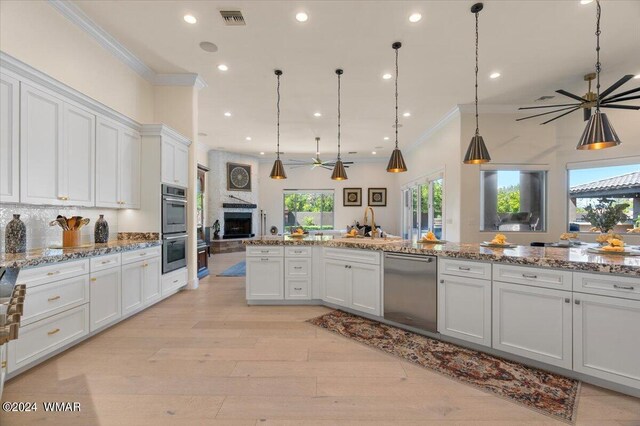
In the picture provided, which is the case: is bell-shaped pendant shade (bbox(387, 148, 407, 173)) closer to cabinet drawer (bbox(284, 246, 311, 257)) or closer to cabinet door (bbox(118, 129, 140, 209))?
cabinet drawer (bbox(284, 246, 311, 257))

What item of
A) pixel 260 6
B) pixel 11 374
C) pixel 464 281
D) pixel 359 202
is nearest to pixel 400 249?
pixel 464 281

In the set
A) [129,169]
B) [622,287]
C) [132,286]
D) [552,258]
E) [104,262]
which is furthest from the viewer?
[129,169]

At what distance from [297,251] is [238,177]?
6.59 metres

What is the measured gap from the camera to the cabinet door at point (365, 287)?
10.8 feet

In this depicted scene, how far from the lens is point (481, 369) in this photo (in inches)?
91.4

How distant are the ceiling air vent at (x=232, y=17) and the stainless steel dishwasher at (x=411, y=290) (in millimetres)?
3108

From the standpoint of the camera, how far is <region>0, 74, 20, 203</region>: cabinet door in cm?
228

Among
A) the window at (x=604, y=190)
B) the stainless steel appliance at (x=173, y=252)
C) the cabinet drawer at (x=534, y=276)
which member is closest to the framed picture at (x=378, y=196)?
the window at (x=604, y=190)

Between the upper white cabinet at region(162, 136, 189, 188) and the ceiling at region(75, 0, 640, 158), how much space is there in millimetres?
1172

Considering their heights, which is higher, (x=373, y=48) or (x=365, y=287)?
(x=373, y=48)

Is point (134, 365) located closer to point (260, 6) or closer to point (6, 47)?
point (6, 47)

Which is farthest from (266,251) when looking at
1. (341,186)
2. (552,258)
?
(341,186)

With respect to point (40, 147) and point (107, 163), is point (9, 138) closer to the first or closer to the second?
point (40, 147)

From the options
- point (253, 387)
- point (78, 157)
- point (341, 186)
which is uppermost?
point (341, 186)
